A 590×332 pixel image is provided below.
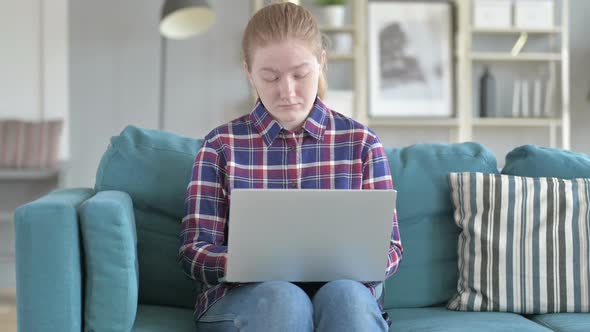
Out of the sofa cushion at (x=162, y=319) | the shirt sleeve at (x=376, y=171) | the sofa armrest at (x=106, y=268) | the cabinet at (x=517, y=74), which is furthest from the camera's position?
the cabinet at (x=517, y=74)

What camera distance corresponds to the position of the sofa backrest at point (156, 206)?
2.04 metres

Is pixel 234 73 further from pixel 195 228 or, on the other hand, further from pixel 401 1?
pixel 195 228

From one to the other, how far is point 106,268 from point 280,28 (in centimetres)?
67

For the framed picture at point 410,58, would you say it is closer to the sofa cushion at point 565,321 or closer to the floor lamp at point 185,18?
the floor lamp at point 185,18

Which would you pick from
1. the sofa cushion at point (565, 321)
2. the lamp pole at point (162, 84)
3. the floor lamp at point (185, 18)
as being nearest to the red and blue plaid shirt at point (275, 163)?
the sofa cushion at point (565, 321)

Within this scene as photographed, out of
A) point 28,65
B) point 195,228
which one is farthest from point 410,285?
point 28,65

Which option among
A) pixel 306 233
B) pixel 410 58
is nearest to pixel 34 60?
pixel 410 58

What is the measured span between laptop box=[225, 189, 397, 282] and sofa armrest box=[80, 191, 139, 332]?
238 mm

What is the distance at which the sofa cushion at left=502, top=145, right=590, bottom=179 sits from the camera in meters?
2.22

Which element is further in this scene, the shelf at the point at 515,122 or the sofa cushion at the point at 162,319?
the shelf at the point at 515,122

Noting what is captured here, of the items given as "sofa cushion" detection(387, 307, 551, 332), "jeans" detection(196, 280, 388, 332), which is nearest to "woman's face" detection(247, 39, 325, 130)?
"jeans" detection(196, 280, 388, 332)

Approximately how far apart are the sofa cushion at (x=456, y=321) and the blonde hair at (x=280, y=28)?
0.67 m

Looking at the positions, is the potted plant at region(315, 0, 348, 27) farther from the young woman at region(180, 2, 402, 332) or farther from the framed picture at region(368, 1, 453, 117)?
the young woman at region(180, 2, 402, 332)

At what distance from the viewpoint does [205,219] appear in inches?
71.9
